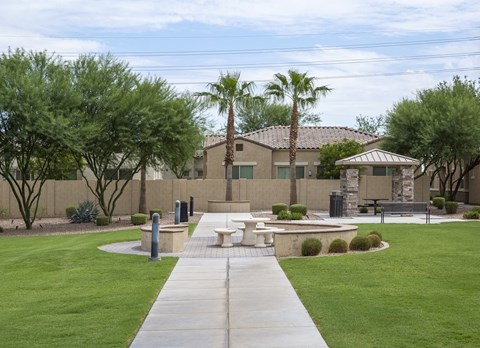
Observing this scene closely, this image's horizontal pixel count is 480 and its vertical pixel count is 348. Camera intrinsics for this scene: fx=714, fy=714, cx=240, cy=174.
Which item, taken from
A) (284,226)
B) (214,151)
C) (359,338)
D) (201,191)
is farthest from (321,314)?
(214,151)

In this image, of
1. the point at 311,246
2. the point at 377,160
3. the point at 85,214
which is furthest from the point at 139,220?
the point at 311,246

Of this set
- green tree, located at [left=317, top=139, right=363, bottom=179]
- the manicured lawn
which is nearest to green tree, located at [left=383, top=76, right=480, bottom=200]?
green tree, located at [left=317, top=139, right=363, bottom=179]

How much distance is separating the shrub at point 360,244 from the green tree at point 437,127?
23.7 meters

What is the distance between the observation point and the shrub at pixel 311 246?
58.3 feet

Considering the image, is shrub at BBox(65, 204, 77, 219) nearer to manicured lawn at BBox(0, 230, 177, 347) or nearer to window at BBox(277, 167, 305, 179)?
window at BBox(277, 167, 305, 179)

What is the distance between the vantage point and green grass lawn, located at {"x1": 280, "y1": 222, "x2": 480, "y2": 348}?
9227 mm

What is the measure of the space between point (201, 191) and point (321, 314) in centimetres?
3335

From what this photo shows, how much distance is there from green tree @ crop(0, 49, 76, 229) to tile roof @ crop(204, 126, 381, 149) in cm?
2001

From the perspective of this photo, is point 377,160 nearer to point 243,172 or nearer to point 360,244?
point 243,172

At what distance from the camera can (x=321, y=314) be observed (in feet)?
34.4

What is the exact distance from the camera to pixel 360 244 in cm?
1850

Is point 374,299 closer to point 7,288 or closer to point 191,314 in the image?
point 191,314

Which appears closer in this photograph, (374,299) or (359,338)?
(359,338)

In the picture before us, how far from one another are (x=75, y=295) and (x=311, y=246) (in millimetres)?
6876
